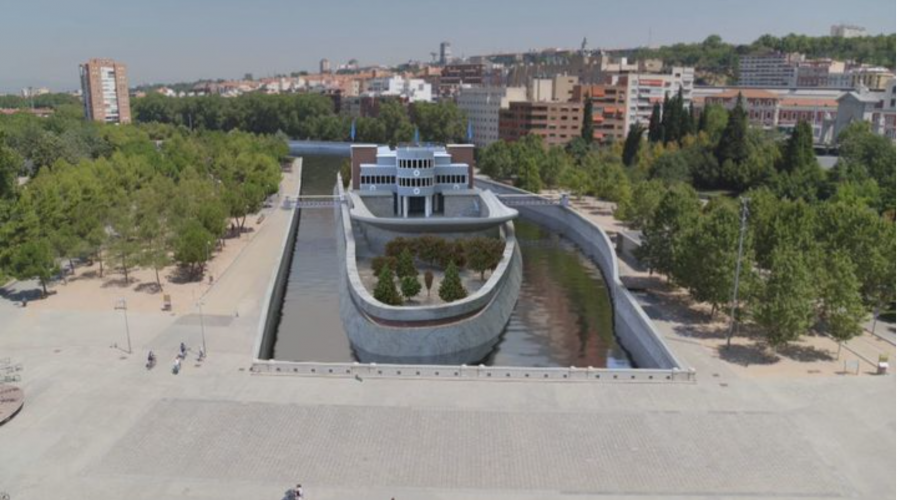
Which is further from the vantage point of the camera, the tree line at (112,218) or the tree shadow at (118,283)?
the tree shadow at (118,283)

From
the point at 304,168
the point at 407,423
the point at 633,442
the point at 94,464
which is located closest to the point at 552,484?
the point at 633,442

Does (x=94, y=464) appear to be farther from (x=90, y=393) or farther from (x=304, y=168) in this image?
(x=304, y=168)

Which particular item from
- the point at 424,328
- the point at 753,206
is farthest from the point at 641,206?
the point at 424,328

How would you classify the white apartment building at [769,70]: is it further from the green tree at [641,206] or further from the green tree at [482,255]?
the green tree at [482,255]

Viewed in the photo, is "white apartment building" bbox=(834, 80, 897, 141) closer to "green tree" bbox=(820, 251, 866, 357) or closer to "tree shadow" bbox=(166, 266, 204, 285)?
"green tree" bbox=(820, 251, 866, 357)

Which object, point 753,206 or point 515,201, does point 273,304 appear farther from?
point 515,201

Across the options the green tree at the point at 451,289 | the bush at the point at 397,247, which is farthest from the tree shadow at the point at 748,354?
the bush at the point at 397,247

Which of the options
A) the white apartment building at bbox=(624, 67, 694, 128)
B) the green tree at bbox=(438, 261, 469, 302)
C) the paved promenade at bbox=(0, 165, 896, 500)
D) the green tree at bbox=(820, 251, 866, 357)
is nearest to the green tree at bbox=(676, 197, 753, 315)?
the green tree at bbox=(820, 251, 866, 357)
